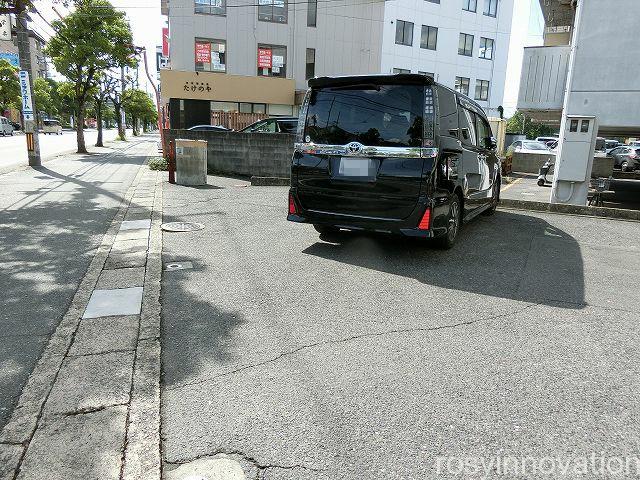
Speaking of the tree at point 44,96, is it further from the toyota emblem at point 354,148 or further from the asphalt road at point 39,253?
the toyota emblem at point 354,148

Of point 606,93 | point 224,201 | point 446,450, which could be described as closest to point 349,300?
point 446,450

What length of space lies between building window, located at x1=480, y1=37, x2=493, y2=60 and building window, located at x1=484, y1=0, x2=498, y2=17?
69.4 inches

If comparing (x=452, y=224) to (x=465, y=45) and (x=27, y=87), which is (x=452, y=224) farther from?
(x=465, y=45)

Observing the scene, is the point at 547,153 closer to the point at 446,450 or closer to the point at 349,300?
the point at 349,300

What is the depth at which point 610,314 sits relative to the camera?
14.3 ft

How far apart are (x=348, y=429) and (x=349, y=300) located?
2.01 meters

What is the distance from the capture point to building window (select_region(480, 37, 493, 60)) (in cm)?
3462

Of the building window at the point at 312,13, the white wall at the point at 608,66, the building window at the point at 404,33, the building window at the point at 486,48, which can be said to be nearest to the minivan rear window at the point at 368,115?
the white wall at the point at 608,66

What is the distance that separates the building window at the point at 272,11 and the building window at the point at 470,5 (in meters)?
13.9

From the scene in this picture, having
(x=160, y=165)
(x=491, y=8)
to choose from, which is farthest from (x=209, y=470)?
(x=491, y=8)

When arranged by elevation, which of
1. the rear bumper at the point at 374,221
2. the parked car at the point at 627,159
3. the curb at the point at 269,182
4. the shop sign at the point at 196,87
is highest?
the shop sign at the point at 196,87

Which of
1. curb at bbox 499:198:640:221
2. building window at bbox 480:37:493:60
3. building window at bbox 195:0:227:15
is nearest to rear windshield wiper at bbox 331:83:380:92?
curb at bbox 499:198:640:221

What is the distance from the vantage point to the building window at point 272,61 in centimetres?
2741

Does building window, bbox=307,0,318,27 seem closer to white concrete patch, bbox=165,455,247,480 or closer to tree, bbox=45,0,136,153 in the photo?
tree, bbox=45,0,136,153
